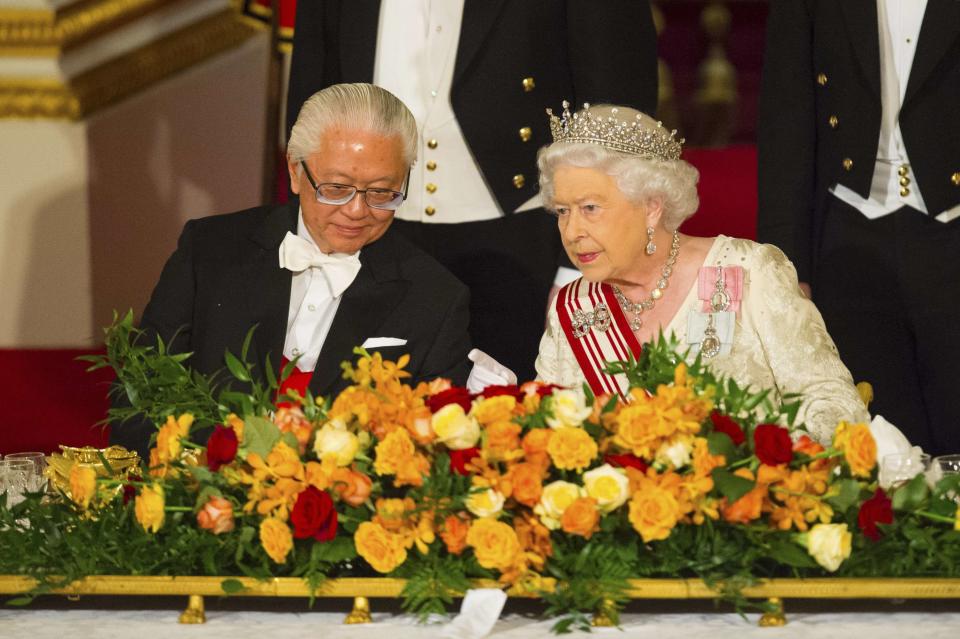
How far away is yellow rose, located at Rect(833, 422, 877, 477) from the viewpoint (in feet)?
6.10

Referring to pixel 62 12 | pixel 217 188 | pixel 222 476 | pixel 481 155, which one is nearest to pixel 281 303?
pixel 481 155

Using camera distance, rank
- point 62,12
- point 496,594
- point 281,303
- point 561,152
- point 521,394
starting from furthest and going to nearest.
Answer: point 62,12 < point 281,303 < point 561,152 < point 521,394 < point 496,594

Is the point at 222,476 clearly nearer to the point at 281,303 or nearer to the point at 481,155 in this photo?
the point at 281,303

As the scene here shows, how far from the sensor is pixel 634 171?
2.58 metres

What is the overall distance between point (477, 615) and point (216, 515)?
342 millimetres

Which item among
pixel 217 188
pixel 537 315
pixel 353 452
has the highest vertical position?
pixel 353 452

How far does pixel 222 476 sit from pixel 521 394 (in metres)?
0.39

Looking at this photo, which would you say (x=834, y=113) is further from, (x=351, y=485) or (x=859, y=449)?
(x=351, y=485)

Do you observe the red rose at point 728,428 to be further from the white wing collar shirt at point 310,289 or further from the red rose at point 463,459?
the white wing collar shirt at point 310,289

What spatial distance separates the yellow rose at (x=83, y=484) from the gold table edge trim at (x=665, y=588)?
0.13m

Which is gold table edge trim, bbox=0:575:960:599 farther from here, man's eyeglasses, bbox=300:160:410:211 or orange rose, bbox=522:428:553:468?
man's eyeglasses, bbox=300:160:410:211

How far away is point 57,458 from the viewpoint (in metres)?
2.21

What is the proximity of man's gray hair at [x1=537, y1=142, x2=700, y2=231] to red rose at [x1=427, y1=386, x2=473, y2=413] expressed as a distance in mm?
772

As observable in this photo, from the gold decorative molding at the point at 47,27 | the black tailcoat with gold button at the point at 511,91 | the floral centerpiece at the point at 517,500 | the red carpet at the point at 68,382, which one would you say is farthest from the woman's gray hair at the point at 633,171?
the gold decorative molding at the point at 47,27
